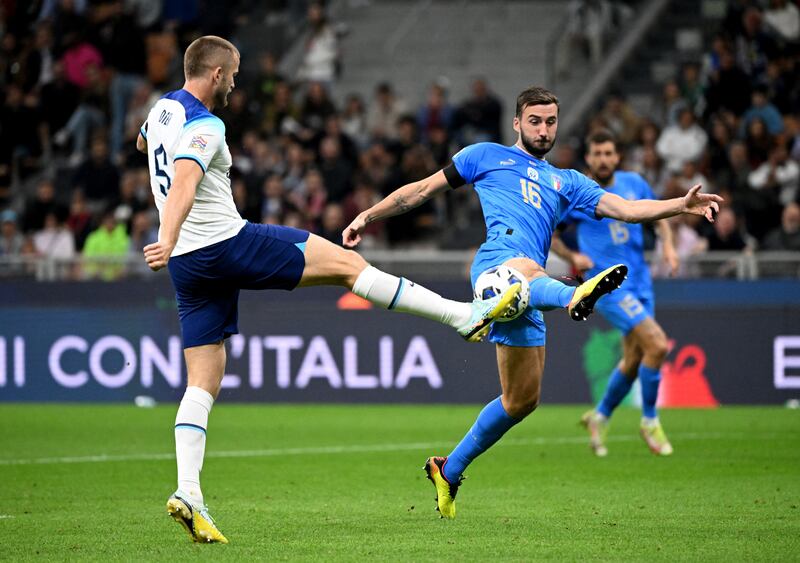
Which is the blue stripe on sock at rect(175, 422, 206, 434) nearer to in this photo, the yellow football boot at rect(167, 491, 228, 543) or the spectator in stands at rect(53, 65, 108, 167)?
the yellow football boot at rect(167, 491, 228, 543)

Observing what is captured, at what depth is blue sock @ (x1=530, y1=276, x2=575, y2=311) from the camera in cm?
804

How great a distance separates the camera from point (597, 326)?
56.9 ft

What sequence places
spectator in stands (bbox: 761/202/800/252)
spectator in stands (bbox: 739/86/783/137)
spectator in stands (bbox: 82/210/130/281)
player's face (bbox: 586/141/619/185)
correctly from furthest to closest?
1. spectator in stands (bbox: 82/210/130/281)
2. spectator in stands (bbox: 739/86/783/137)
3. spectator in stands (bbox: 761/202/800/252)
4. player's face (bbox: 586/141/619/185)

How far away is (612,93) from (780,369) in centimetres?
783

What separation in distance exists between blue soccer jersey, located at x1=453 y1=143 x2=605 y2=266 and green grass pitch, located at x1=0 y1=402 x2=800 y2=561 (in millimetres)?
1708

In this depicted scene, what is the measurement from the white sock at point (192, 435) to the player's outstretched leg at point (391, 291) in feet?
2.76

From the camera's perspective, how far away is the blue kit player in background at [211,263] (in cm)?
760

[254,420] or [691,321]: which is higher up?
[691,321]

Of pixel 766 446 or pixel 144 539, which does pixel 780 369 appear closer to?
pixel 766 446

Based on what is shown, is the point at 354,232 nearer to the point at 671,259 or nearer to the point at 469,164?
the point at 469,164

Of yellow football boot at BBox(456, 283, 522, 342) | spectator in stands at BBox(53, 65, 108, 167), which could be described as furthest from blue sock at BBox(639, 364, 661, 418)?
spectator in stands at BBox(53, 65, 108, 167)

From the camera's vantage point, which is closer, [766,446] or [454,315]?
[454,315]

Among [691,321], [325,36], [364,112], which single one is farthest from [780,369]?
[325,36]

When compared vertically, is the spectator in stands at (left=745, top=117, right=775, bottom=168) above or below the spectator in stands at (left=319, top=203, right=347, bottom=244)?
above
